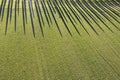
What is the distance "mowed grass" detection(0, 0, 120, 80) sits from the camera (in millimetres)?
6184

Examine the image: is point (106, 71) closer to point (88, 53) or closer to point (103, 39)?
point (88, 53)

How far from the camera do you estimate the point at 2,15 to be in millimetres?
10375

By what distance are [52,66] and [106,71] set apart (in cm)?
144

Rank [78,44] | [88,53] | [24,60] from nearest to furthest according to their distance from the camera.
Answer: [24,60]
[88,53]
[78,44]

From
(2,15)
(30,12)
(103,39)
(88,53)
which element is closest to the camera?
(88,53)

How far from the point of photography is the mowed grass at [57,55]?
6.18 meters

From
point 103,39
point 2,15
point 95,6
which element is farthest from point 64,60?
point 95,6

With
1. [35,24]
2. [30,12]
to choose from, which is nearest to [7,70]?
[35,24]

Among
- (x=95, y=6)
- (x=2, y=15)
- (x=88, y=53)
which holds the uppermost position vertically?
(x=88, y=53)

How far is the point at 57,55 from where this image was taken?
284 inches

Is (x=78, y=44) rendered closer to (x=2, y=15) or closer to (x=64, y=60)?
(x=64, y=60)

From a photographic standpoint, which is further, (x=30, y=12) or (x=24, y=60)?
(x=30, y=12)

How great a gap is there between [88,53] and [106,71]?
44.7 inches

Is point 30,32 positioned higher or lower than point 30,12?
higher
